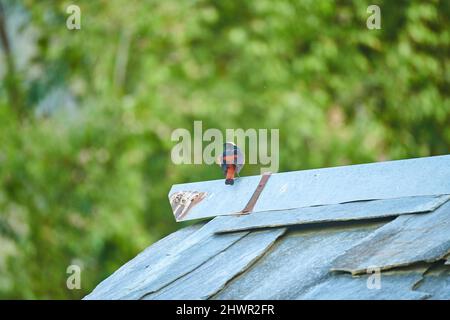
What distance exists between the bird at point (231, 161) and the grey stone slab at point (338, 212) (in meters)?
0.17

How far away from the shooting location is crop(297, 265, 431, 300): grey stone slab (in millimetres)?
2195

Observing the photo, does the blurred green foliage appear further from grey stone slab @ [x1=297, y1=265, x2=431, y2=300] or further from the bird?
grey stone slab @ [x1=297, y1=265, x2=431, y2=300]

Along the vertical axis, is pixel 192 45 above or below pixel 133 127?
above

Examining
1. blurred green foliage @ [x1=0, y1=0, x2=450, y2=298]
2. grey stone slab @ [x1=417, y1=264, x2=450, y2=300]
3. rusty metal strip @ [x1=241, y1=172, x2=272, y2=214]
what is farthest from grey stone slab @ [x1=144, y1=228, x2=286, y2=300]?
blurred green foliage @ [x1=0, y1=0, x2=450, y2=298]

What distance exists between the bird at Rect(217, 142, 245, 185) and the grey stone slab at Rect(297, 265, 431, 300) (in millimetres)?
860

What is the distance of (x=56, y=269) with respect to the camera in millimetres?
9250

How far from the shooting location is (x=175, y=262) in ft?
9.93

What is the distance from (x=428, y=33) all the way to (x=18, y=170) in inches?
183

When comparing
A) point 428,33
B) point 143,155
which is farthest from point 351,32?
point 143,155

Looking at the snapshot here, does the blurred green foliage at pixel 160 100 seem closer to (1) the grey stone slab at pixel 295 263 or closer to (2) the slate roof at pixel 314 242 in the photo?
(2) the slate roof at pixel 314 242

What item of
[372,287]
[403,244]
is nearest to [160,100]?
[403,244]

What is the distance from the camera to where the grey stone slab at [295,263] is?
2486 mm

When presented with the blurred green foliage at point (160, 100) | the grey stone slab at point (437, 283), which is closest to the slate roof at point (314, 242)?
the grey stone slab at point (437, 283)
